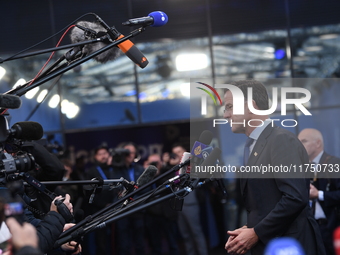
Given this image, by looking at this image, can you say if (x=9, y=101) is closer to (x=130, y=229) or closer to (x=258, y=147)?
(x=258, y=147)

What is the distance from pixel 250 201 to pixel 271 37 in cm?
717

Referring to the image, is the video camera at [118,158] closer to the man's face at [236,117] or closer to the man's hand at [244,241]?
the man's face at [236,117]

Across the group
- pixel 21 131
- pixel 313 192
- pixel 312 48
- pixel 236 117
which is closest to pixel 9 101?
pixel 21 131

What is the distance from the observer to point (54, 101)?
10.4 meters

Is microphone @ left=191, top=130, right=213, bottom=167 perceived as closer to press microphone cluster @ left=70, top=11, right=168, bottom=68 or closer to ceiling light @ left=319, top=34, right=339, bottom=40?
press microphone cluster @ left=70, top=11, right=168, bottom=68

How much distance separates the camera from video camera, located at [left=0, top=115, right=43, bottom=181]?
3.06 m

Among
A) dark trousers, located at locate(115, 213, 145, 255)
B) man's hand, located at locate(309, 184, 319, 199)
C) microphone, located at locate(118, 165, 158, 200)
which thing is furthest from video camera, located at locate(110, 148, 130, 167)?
microphone, located at locate(118, 165, 158, 200)

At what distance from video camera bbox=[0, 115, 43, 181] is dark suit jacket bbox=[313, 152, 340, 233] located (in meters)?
3.87

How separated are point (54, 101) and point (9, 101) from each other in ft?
25.4

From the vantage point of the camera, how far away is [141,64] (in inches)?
128

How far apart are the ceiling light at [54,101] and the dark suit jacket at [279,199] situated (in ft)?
24.2

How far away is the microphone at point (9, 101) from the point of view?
2.78m

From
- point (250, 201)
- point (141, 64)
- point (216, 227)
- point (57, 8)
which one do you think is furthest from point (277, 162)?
→ point (57, 8)

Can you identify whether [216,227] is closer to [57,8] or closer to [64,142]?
[64,142]
